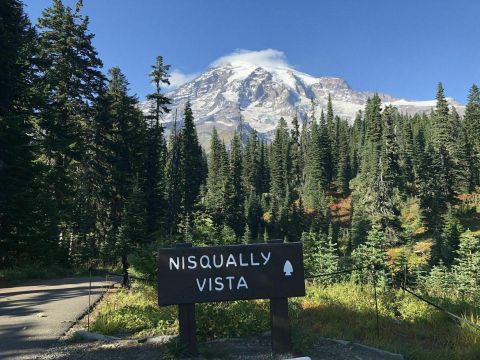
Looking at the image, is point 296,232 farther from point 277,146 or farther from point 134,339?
point 134,339

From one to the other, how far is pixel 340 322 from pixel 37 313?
6545 mm

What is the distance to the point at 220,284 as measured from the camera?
611cm

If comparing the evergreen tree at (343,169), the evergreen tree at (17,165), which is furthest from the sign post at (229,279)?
the evergreen tree at (343,169)

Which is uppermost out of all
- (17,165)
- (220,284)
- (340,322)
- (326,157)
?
(326,157)

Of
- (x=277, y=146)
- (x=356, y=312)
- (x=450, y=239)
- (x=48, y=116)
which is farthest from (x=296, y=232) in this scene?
(x=356, y=312)

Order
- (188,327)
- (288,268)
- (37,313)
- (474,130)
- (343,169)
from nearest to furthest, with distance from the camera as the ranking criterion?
(188,327) → (288,268) → (37,313) → (474,130) → (343,169)

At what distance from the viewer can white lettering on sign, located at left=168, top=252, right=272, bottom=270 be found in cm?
613

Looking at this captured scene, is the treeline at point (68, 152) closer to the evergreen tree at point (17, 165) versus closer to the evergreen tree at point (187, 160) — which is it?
the evergreen tree at point (17, 165)

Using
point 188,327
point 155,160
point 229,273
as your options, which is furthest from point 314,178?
point 188,327

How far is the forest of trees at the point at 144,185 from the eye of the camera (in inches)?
664

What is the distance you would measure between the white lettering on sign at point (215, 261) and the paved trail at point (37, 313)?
268 cm

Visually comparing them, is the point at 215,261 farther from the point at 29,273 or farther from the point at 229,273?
the point at 29,273

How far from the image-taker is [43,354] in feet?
21.1

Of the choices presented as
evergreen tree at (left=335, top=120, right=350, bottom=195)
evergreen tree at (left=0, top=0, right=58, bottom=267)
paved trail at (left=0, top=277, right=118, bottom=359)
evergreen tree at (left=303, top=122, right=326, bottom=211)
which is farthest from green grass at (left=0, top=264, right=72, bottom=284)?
evergreen tree at (left=335, top=120, right=350, bottom=195)
